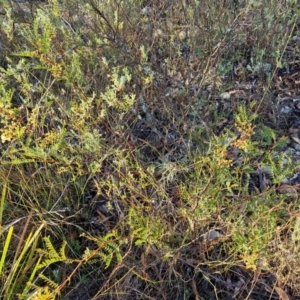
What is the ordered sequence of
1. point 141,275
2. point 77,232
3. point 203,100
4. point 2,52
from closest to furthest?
point 141,275 < point 77,232 < point 203,100 < point 2,52

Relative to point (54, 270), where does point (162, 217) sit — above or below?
above

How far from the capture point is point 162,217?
1.60 meters

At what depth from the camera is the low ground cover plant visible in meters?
1.50

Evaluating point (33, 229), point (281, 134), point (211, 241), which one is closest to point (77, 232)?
point (33, 229)

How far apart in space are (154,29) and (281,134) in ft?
2.48

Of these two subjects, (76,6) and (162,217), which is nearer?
(162,217)

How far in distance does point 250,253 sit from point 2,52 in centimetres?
162

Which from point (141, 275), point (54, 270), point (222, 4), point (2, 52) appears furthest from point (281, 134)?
point (2, 52)

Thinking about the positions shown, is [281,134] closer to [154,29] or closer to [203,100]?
[203,100]

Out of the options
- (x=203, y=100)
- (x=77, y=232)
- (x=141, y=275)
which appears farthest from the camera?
(x=203, y=100)

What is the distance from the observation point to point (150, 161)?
1.91 meters

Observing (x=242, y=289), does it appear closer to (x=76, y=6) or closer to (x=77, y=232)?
(x=77, y=232)

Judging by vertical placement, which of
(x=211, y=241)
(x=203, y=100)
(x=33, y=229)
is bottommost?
(x=211, y=241)

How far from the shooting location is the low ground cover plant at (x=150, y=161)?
59.0 inches
